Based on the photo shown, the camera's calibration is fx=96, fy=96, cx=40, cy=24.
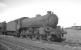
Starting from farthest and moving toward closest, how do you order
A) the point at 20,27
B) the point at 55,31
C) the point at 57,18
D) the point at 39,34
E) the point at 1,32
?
1. the point at 1,32
2. the point at 20,27
3. the point at 57,18
4. the point at 39,34
5. the point at 55,31

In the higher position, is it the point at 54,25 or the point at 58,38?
the point at 54,25

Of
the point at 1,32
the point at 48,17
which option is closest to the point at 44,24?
the point at 48,17

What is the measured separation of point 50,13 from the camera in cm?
1202

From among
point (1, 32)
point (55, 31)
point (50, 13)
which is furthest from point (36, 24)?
point (1, 32)

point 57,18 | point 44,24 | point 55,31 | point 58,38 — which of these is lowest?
point 58,38

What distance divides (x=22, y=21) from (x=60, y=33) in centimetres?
697

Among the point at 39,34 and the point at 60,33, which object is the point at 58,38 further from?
the point at 39,34

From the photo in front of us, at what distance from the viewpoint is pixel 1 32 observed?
80.3 feet

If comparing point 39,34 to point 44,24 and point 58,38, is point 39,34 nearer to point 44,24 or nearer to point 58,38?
point 44,24

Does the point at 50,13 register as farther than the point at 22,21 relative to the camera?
No

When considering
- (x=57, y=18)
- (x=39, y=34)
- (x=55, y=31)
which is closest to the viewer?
(x=55, y=31)

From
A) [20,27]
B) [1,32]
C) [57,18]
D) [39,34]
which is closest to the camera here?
[39,34]

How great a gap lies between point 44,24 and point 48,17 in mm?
1000

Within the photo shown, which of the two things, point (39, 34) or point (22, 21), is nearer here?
point (39, 34)
